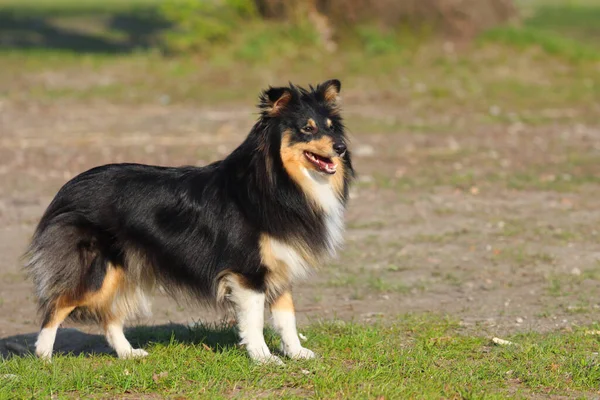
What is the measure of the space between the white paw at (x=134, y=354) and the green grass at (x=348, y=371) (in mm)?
83

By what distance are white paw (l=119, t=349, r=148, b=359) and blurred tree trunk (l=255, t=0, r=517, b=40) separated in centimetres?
1352

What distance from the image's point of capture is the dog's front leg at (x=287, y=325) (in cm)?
628

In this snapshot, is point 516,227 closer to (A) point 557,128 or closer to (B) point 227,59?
(A) point 557,128

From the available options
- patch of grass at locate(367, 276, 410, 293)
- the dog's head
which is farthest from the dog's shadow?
patch of grass at locate(367, 276, 410, 293)

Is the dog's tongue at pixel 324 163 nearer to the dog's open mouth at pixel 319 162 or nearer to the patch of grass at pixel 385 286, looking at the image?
the dog's open mouth at pixel 319 162

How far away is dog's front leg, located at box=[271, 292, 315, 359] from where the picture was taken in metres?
6.28

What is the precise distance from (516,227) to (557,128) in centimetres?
542

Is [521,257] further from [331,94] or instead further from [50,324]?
[50,324]

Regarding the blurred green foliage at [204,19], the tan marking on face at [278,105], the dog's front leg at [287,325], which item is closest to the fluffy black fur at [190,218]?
the tan marking on face at [278,105]

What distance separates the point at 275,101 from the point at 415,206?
5030 millimetres

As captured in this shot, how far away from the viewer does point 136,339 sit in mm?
7043

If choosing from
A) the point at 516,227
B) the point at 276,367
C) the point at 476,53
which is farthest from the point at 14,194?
the point at 476,53

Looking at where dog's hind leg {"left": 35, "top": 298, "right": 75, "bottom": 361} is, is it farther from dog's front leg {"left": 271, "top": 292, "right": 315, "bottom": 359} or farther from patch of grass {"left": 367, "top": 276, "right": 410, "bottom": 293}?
patch of grass {"left": 367, "top": 276, "right": 410, "bottom": 293}

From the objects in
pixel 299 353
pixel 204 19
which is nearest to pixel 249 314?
pixel 299 353
